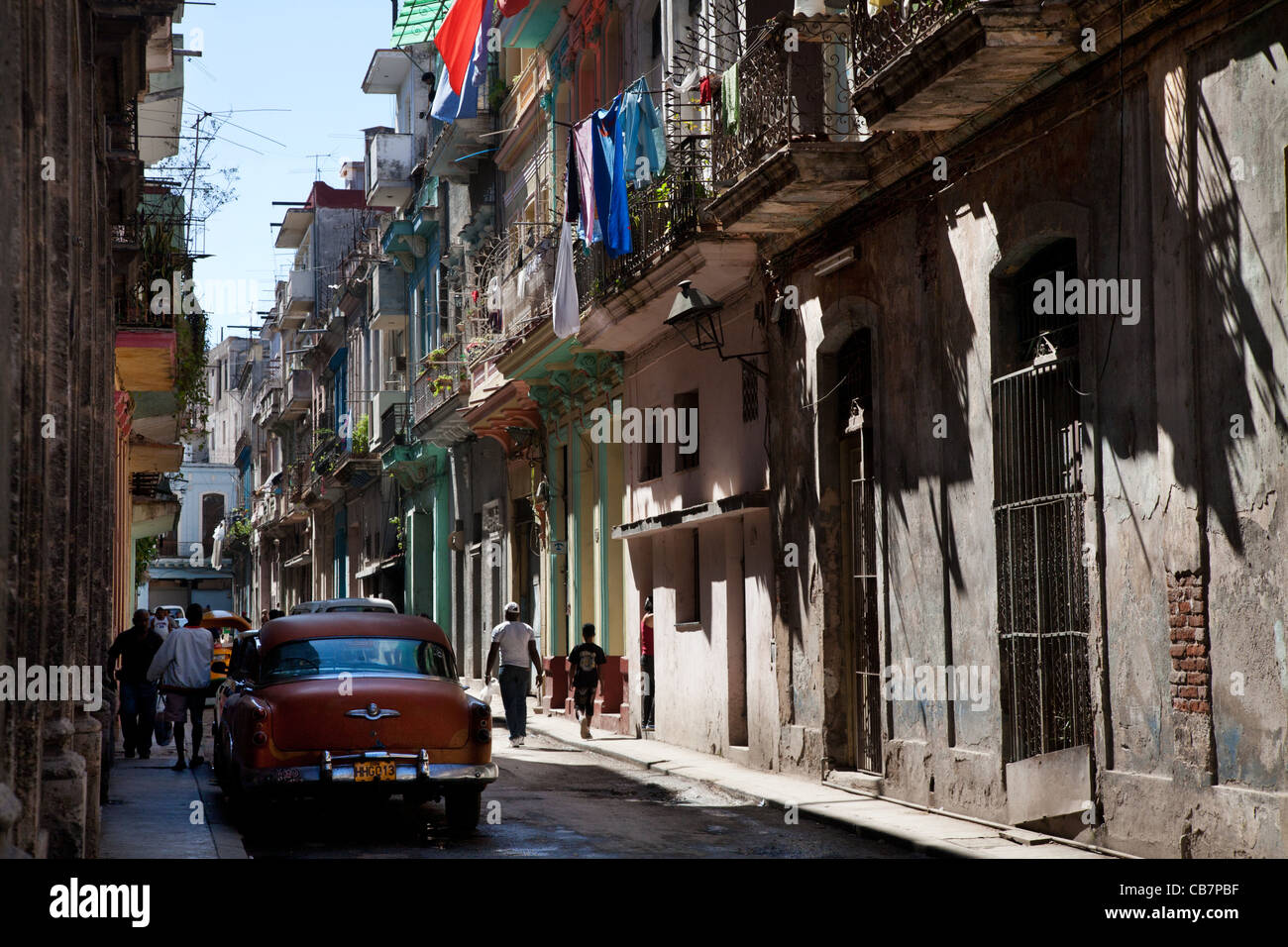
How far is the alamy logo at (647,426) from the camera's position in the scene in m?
20.1

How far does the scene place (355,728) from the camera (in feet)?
40.1

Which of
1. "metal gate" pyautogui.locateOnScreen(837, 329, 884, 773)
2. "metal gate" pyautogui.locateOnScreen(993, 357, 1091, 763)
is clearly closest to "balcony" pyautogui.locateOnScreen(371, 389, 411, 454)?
"metal gate" pyautogui.locateOnScreen(837, 329, 884, 773)

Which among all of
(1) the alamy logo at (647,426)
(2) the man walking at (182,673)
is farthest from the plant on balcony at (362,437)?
(2) the man walking at (182,673)

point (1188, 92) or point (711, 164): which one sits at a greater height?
point (711, 164)

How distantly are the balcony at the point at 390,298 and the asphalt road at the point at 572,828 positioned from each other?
25.5 m

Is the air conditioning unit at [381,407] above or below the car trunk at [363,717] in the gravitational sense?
above

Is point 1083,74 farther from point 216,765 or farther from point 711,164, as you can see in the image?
point 216,765

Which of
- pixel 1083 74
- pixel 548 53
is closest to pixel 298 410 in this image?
pixel 548 53

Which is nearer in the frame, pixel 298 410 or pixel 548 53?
pixel 548 53

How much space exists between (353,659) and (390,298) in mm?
28346

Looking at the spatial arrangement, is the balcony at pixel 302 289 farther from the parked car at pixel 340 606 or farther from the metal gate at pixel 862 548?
the metal gate at pixel 862 548

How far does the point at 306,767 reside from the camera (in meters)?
12.1

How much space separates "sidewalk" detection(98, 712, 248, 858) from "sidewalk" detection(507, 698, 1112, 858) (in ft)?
14.6
